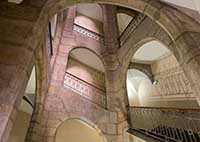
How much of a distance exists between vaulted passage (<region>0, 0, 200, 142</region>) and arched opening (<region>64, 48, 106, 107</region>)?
44mm

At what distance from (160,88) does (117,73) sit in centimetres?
228

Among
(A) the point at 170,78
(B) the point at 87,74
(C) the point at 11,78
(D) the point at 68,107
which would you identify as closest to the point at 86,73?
(B) the point at 87,74

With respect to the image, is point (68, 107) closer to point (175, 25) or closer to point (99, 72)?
point (99, 72)

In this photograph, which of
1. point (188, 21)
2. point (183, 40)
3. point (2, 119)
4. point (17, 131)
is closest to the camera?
point (2, 119)

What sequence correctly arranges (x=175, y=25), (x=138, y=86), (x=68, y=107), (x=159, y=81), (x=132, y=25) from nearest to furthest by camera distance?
1. (x=175, y=25)
2. (x=68, y=107)
3. (x=132, y=25)
4. (x=159, y=81)
5. (x=138, y=86)

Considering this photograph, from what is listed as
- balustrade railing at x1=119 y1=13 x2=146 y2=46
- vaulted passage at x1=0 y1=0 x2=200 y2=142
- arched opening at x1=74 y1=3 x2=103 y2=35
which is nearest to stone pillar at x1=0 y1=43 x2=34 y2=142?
vaulted passage at x1=0 y1=0 x2=200 y2=142

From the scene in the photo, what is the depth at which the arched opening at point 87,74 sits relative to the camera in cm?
668

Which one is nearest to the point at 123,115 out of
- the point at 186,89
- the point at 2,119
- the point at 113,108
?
the point at 113,108

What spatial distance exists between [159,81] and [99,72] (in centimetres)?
294

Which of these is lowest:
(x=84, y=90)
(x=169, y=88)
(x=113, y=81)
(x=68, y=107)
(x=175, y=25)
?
(x=68, y=107)

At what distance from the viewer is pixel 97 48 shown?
299 inches

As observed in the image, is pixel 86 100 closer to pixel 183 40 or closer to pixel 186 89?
pixel 186 89

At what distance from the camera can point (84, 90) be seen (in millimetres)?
6773

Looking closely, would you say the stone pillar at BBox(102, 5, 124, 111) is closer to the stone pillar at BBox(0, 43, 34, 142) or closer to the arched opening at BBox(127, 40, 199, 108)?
the arched opening at BBox(127, 40, 199, 108)
